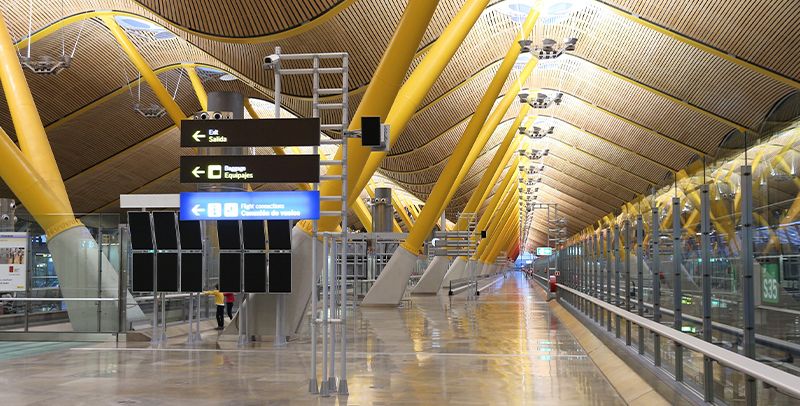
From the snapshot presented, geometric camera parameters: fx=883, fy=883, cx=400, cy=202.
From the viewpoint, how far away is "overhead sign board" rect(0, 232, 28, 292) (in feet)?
59.1

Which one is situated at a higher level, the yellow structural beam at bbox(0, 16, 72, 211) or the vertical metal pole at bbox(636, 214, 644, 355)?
the yellow structural beam at bbox(0, 16, 72, 211)

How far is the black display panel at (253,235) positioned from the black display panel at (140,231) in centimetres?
210

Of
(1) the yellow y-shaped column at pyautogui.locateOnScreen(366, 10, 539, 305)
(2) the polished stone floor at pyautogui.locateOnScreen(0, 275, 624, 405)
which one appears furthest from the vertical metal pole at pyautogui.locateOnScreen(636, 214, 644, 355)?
(1) the yellow y-shaped column at pyautogui.locateOnScreen(366, 10, 539, 305)

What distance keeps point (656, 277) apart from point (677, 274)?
117cm

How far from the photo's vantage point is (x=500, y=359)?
14055mm

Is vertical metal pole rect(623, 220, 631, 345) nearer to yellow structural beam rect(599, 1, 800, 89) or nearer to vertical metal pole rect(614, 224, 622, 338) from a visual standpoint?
vertical metal pole rect(614, 224, 622, 338)

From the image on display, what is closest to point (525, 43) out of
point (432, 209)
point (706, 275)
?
point (432, 209)

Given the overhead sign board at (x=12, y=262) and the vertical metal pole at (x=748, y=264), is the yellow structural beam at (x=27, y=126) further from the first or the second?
the vertical metal pole at (x=748, y=264)

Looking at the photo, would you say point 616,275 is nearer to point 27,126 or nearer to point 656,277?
point 656,277

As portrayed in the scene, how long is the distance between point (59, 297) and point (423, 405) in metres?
11.8

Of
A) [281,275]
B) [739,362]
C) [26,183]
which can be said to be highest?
[26,183]

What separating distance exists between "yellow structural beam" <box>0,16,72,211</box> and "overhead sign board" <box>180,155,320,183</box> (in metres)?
11.3

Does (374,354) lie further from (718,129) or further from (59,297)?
(718,129)

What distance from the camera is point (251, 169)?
35.6ft
